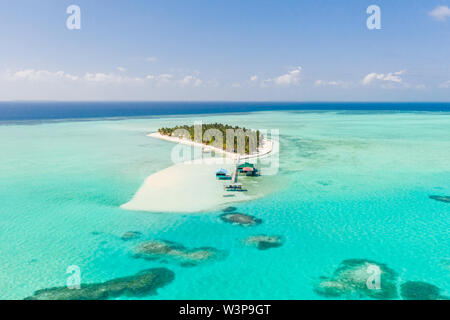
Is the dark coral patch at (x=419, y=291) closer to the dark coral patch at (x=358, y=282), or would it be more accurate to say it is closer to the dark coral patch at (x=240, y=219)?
the dark coral patch at (x=358, y=282)

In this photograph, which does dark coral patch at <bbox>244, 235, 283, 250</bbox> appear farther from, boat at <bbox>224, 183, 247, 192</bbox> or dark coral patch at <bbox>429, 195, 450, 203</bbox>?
dark coral patch at <bbox>429, 195, 450, 203</bbox>

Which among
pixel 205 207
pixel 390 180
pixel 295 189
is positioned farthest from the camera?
pixel 390 180

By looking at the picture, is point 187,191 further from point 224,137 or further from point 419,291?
point 224,137

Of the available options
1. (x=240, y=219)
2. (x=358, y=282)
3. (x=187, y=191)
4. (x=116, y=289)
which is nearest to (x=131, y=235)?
(x=116, y=289)

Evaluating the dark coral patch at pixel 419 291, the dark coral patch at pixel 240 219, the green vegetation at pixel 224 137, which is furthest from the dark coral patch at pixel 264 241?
the green vegetation at pixel 224 137

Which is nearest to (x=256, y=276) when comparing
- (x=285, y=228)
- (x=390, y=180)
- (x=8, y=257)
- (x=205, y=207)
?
(x=285, y=228)
